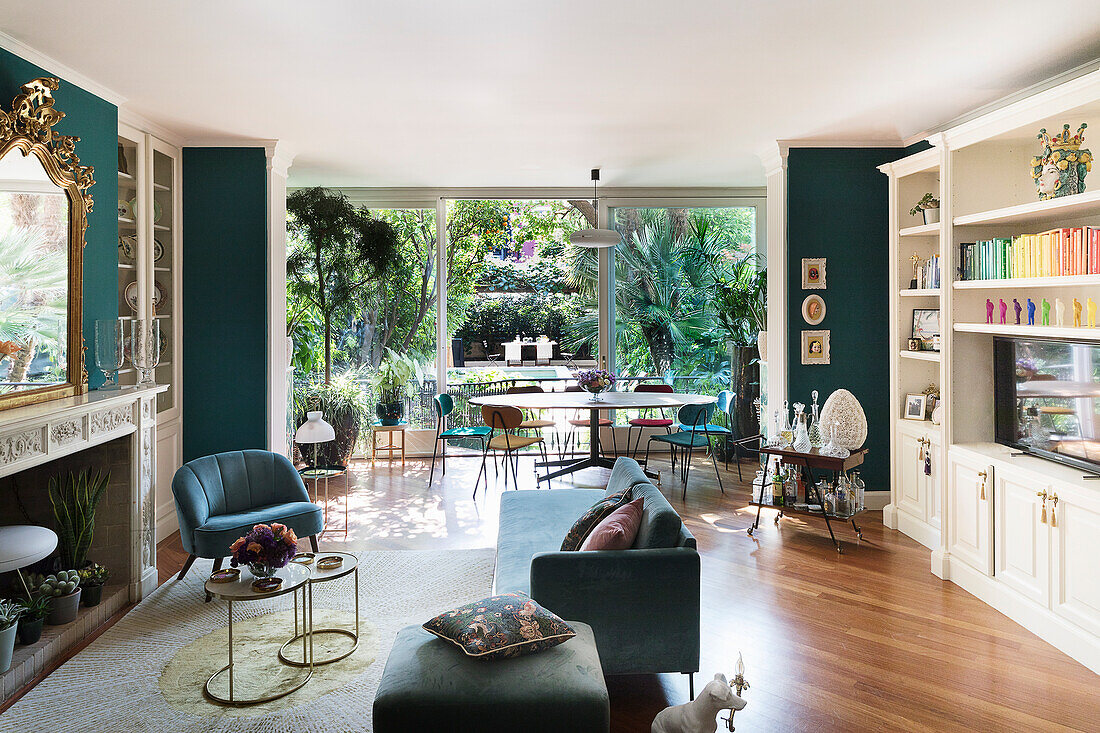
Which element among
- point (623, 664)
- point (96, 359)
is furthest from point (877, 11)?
point (96, 359)

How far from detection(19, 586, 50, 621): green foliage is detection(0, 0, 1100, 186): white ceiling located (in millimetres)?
2578

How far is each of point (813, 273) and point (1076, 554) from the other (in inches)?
114

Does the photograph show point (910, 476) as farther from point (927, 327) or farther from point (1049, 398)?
point (1049, 398)

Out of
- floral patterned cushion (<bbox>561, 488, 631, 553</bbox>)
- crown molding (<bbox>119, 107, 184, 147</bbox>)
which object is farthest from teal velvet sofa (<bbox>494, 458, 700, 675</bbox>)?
crown molding (<bbox>119, 107, 184, 147</bbox>)

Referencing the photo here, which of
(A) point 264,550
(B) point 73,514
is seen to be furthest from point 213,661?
(B) point 73,514

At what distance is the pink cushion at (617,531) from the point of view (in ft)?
9.36

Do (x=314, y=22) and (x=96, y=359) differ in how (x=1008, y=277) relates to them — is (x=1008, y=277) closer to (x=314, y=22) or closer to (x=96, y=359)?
(x=314, y=22)

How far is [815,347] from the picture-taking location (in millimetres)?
5625

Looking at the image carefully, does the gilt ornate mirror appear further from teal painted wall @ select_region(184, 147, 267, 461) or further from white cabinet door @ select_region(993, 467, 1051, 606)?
white cabinet door @ select_region(993, 467, 1051, 606)

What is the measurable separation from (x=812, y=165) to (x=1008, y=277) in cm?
214

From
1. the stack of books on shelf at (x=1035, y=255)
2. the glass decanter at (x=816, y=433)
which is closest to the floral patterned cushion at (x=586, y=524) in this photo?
the glass decanter at (x=816, y=433)

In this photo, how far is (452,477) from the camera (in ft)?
22.3

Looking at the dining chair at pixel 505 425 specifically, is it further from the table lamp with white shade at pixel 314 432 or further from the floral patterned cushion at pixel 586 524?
the floral patterned cushion at pixel 586 524

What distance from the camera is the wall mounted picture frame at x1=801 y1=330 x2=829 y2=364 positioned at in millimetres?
5613
